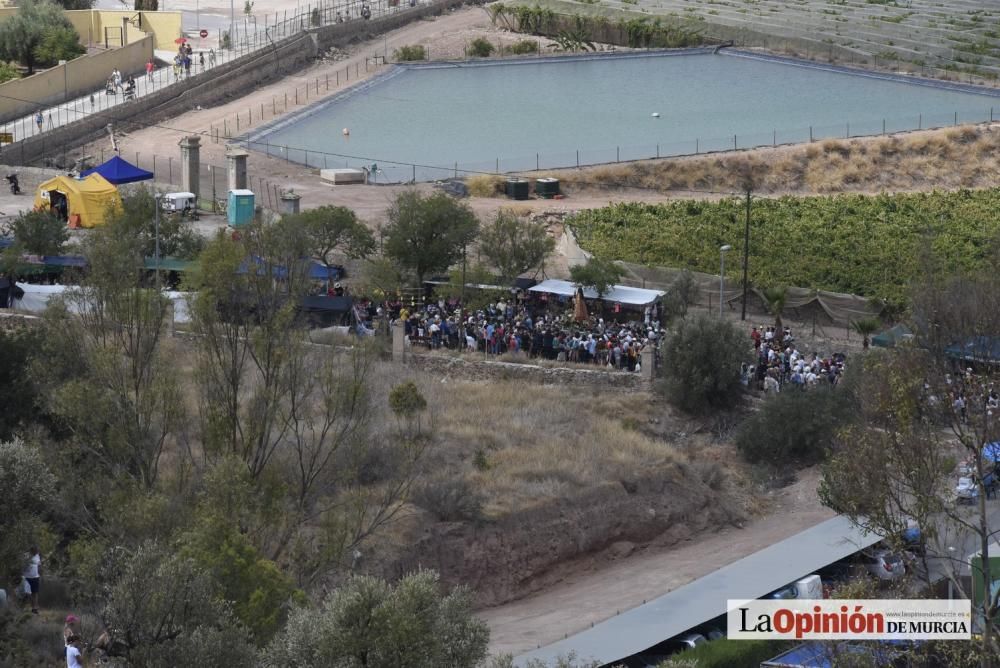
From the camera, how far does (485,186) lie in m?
62.9

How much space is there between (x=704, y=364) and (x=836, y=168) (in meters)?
27.2

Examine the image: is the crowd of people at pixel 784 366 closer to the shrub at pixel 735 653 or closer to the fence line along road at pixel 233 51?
Answer: the shrub at pixel 735 653

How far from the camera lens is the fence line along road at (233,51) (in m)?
67.6

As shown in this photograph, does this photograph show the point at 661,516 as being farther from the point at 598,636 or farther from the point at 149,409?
the point at 149,409

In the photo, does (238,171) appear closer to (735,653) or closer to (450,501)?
(450,501)

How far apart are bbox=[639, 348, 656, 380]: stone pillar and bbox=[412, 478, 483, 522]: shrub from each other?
24.9ft

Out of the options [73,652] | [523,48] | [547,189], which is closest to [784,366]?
[547,189]

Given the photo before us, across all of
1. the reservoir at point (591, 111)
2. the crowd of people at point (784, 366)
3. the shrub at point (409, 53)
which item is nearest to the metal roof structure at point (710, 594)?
the crowd of people at point (784, 366)

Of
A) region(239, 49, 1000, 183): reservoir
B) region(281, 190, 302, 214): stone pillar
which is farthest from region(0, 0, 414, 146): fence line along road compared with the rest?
region(281, 190, 302, 214): stone pillar

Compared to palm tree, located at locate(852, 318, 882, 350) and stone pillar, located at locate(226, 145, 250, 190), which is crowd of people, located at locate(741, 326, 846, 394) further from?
stone pillar, located at locate(226, 145, 250, 190)

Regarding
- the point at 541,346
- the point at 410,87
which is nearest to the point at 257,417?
the point at 541,346

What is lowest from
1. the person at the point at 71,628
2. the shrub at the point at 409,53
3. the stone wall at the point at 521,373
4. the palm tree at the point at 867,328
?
the stone wall at the point at 521,373

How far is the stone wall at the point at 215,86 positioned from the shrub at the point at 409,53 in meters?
2.05

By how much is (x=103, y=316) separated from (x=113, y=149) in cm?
3228
